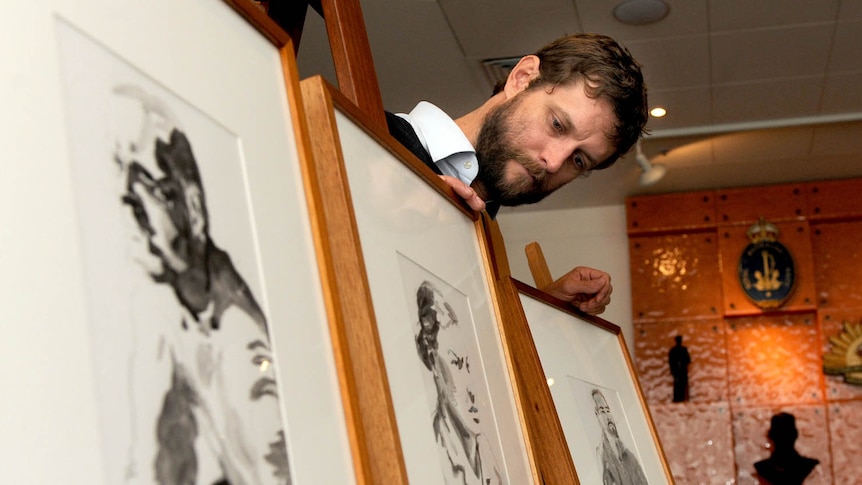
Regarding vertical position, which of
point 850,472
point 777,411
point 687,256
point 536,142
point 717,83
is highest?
point 717,83

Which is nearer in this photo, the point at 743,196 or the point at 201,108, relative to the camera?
the point at 201,108

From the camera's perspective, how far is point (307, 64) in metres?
3.95

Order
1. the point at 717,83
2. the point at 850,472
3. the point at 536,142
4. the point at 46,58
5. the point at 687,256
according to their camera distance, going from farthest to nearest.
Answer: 1. the point at 687,256
2. the point at 850,472
3. the point at 717,83
4. the point at 536,142
5. the point at 46,58

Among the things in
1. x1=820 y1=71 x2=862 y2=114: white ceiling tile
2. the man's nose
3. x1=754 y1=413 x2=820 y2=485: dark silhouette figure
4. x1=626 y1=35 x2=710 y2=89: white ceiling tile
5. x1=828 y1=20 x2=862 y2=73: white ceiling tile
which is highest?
x1=626 y1=35 x2=710 y2=89: white ceiling tile

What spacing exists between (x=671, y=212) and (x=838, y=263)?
939 mm

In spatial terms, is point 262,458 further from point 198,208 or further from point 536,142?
point 536,142

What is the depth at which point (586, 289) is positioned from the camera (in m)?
1.63

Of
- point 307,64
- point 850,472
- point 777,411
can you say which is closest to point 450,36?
point 307,64

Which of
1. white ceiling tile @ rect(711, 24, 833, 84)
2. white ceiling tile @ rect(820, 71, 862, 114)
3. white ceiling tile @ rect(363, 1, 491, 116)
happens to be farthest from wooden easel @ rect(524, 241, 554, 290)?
white ceiling tile @ rect(820, 71, 862, 114)

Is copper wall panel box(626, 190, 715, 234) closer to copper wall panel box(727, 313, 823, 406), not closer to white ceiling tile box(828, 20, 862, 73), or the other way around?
copper wall panel box(727, 313, 823, 406)

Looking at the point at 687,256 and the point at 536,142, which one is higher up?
the point at 687,256

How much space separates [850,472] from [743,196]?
1.59 m

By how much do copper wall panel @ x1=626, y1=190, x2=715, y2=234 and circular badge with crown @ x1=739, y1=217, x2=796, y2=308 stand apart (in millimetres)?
266

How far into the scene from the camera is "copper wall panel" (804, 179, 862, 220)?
18.6 ft
